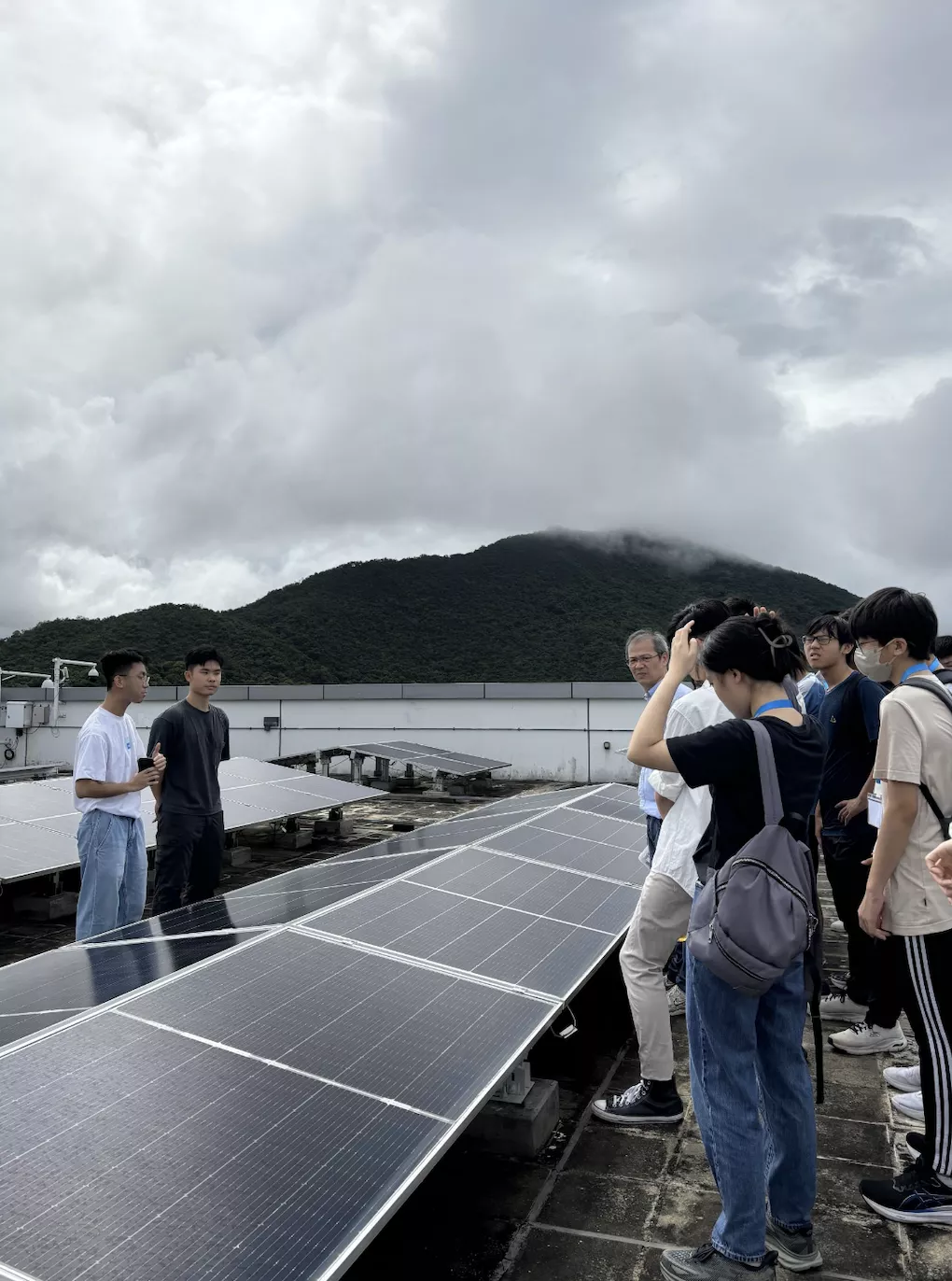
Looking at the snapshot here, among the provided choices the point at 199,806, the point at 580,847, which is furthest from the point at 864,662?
the point at 199,806

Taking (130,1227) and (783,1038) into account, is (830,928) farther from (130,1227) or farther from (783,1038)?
(130,1227)

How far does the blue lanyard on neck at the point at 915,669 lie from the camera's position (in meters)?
3.67

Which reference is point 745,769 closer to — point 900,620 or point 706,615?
point 706,615

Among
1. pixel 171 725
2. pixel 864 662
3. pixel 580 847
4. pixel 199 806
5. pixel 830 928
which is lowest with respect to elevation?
pixel 830 928

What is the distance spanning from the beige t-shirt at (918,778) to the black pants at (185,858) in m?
4.14

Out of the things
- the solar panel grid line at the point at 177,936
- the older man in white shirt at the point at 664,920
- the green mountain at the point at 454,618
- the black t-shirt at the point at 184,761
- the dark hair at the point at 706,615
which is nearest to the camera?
the dark hair at the point at 706,615

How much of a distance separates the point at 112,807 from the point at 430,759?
503 inches

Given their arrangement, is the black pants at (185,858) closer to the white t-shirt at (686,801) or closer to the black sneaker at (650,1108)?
the black sneaker at (650,1108)

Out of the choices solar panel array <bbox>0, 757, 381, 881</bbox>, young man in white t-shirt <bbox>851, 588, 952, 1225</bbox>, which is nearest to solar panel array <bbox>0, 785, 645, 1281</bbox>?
young man in white t-shirt <bbox>851, 588, 952, 1225</bbox>

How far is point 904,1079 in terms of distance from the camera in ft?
15.1

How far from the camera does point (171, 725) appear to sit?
229 inches

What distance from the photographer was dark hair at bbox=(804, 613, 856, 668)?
18.1 feet

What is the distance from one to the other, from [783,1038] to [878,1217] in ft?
3.91

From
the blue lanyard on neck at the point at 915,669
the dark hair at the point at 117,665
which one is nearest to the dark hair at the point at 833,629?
the blue lanyard on neck at the point at 915,669
